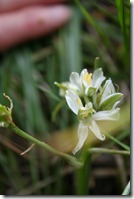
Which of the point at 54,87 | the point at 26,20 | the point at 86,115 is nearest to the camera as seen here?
the point at 86,115

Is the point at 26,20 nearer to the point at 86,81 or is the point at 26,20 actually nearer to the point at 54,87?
the point at 54,87

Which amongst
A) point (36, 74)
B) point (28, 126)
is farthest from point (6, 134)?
point (36, 74)

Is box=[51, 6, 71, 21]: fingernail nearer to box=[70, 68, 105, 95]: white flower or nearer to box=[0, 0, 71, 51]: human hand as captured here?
box=[0, 0, 71, 51]: human hand

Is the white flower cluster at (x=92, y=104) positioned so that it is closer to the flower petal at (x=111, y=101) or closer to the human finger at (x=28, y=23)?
the flower petal at (x=111, y=101)

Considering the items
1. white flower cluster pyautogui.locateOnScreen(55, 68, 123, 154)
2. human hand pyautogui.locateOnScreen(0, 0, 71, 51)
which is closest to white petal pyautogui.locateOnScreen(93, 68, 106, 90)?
white flower cluster pyautogui.locateOnScreen(55, 68, 123, 154)

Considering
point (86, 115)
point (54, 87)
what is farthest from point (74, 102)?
point (54, 87)

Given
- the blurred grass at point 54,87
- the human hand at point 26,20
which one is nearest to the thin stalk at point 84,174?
the blurred grass at point 54,87
